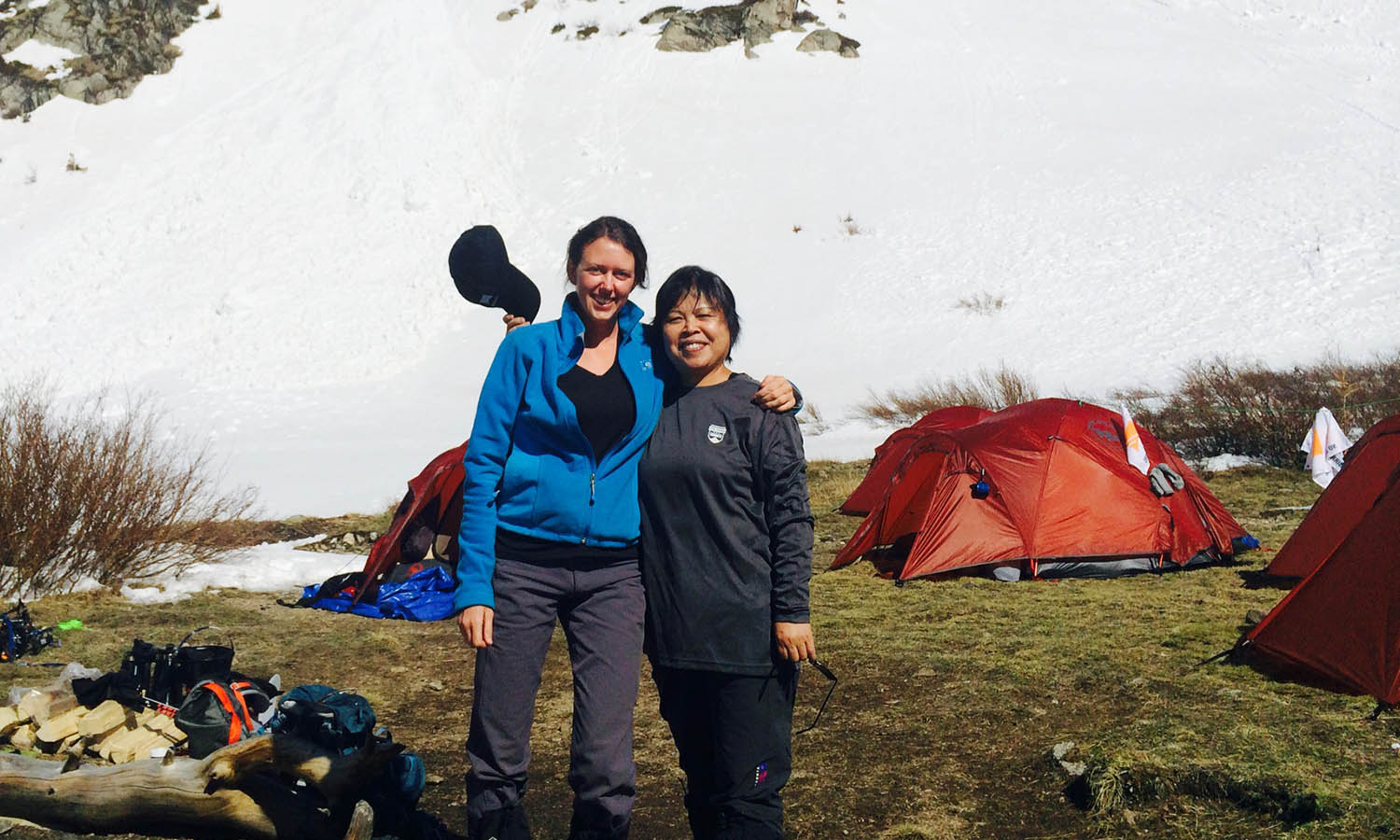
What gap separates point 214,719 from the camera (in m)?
4.38

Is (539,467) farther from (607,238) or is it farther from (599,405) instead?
(607,238)

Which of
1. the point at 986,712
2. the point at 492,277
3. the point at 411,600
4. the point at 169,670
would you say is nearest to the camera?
the point at 492,277

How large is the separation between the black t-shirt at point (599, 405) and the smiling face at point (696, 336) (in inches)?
7.1

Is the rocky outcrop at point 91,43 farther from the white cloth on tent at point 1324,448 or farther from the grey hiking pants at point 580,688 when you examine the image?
the grey hiking pants at point 580,688

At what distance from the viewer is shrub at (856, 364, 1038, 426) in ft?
58.1

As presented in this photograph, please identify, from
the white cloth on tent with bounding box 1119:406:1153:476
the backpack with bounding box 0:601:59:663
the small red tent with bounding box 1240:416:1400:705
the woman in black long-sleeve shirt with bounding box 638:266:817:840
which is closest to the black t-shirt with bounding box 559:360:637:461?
the woman in black long-sleeve shirt with bounding box 638:266:817:840

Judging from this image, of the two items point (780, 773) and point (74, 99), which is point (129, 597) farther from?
point (74, 99)

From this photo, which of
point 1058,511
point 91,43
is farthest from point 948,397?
point 91,43

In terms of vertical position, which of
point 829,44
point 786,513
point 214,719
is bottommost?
point 214,719

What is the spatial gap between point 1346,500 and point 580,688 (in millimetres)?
6367

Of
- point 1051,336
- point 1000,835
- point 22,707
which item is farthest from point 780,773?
point 1051,336

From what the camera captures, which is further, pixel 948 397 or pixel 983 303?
pixel 983 303

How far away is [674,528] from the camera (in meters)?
3.00

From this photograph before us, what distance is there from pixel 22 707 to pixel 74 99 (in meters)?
28.0
